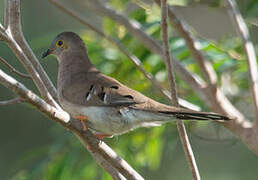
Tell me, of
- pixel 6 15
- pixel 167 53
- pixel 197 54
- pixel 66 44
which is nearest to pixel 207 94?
pixel 197 54

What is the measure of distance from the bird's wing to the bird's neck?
207 mm

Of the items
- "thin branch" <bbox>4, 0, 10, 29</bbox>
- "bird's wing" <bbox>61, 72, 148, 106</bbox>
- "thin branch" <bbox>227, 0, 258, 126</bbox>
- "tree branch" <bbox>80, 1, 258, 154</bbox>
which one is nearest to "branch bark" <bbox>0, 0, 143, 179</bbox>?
"thin branch" <bbox>4, 0, 10, 29</bbox>

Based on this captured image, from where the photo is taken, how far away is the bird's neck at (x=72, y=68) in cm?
526

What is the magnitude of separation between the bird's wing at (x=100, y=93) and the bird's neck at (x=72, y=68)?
207 millimetres

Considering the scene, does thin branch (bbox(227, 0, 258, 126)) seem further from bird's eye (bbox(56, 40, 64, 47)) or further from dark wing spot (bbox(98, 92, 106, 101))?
bird's eye (bbox(56, 40, 64, 47))

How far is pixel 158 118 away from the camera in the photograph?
14.3 ft

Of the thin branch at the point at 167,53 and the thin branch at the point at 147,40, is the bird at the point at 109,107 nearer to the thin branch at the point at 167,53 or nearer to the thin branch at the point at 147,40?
the thin branch at the point at 167,53

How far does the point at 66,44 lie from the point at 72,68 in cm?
50

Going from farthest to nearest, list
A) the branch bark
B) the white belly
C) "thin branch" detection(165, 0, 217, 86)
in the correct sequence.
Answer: "thin branch" detection(165, 0, 217, 86) → the white belly → the branch bark

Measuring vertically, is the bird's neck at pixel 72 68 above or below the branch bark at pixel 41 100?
below

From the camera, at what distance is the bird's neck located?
526 centimetres

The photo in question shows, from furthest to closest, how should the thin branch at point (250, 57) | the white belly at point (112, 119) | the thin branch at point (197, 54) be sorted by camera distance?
the thin branch at point (197, 54), the thin branch at point (250, 57), the white belly at point (112, 119)

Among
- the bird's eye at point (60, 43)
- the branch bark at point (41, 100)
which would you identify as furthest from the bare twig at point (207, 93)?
the branch bark at point (41, 100)

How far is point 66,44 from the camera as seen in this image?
593 cm
